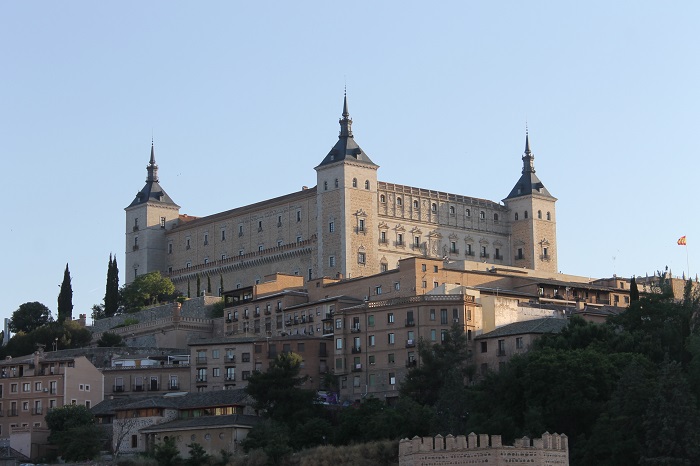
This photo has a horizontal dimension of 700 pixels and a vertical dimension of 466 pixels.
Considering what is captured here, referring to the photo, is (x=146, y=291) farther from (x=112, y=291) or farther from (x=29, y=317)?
(x=29, y=317)

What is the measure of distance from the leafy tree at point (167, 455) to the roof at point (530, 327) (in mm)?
17136

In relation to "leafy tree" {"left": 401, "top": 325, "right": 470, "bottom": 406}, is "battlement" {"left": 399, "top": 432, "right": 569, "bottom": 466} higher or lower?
lower

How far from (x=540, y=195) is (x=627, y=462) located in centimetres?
6840

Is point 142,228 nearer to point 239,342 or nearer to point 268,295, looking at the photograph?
point 268,295

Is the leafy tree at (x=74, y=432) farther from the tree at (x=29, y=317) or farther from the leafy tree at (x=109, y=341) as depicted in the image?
the tree at (x=29, y=317)

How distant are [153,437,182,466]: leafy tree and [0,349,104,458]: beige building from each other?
1363cm

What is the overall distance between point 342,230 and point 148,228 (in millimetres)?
25224

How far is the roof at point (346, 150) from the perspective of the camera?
399ft

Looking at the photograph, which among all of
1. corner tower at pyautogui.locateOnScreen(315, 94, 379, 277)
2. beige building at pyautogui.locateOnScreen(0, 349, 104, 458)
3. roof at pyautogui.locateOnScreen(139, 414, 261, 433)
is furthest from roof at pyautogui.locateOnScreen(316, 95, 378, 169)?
roof at pyautogui.locateOnScreen(139, 414, 261, 433)

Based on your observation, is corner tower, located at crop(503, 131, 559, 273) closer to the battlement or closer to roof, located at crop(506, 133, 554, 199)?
roof, located at crop(506, 133, 554, 199)

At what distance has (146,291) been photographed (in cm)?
12369

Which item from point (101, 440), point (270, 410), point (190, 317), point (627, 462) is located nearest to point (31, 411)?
point (101, 440)

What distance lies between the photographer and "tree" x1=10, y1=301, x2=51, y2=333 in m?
119

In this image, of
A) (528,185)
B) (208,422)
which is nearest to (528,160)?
(528,185)
